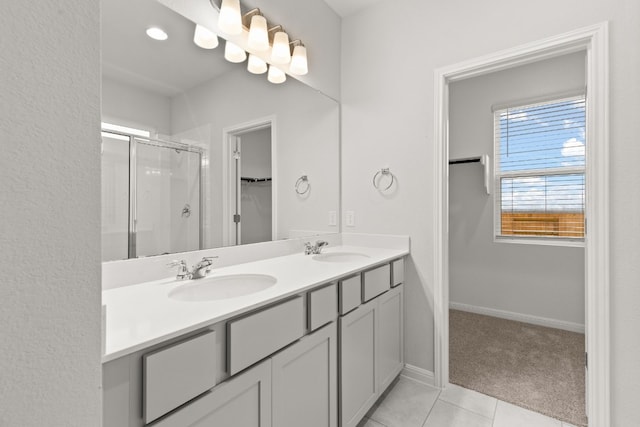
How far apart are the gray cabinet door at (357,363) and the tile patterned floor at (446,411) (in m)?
0.17

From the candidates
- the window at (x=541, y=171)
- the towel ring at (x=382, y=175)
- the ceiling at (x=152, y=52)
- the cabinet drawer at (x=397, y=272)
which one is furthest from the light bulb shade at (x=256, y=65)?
the window at (x=541, y=171)

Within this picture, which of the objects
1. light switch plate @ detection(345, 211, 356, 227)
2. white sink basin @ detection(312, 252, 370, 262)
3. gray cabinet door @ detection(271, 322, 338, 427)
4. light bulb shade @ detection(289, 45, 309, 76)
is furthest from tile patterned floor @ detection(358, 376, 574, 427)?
light bulb shade @ detection(289, 45, 309, 76)

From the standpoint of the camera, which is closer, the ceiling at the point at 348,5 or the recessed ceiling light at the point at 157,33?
the recessed ceiling light at the point at 157,33

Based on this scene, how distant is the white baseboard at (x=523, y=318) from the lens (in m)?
2.72

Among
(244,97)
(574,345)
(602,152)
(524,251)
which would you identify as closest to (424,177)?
(602,152)

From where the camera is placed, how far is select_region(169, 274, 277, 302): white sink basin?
3.95 feet

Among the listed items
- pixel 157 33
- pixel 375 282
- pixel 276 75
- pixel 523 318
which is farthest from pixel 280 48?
pixel 523 318

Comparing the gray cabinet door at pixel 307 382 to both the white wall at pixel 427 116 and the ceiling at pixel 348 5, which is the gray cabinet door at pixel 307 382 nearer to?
the white wall at pixel 427 116

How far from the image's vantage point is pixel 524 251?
2955 mm

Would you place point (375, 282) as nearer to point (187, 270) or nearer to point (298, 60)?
point (187, 270)

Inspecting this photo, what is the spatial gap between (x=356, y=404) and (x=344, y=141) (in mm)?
1715

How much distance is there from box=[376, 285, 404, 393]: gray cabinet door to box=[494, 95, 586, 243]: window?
1.85 meters

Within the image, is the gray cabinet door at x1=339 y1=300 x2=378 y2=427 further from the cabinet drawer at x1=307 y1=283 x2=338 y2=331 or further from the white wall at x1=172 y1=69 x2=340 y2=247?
the white wall at x1=172 y1=69 x2=340 y2=247

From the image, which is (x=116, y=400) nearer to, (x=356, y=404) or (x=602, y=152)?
(x=356, y=404)
